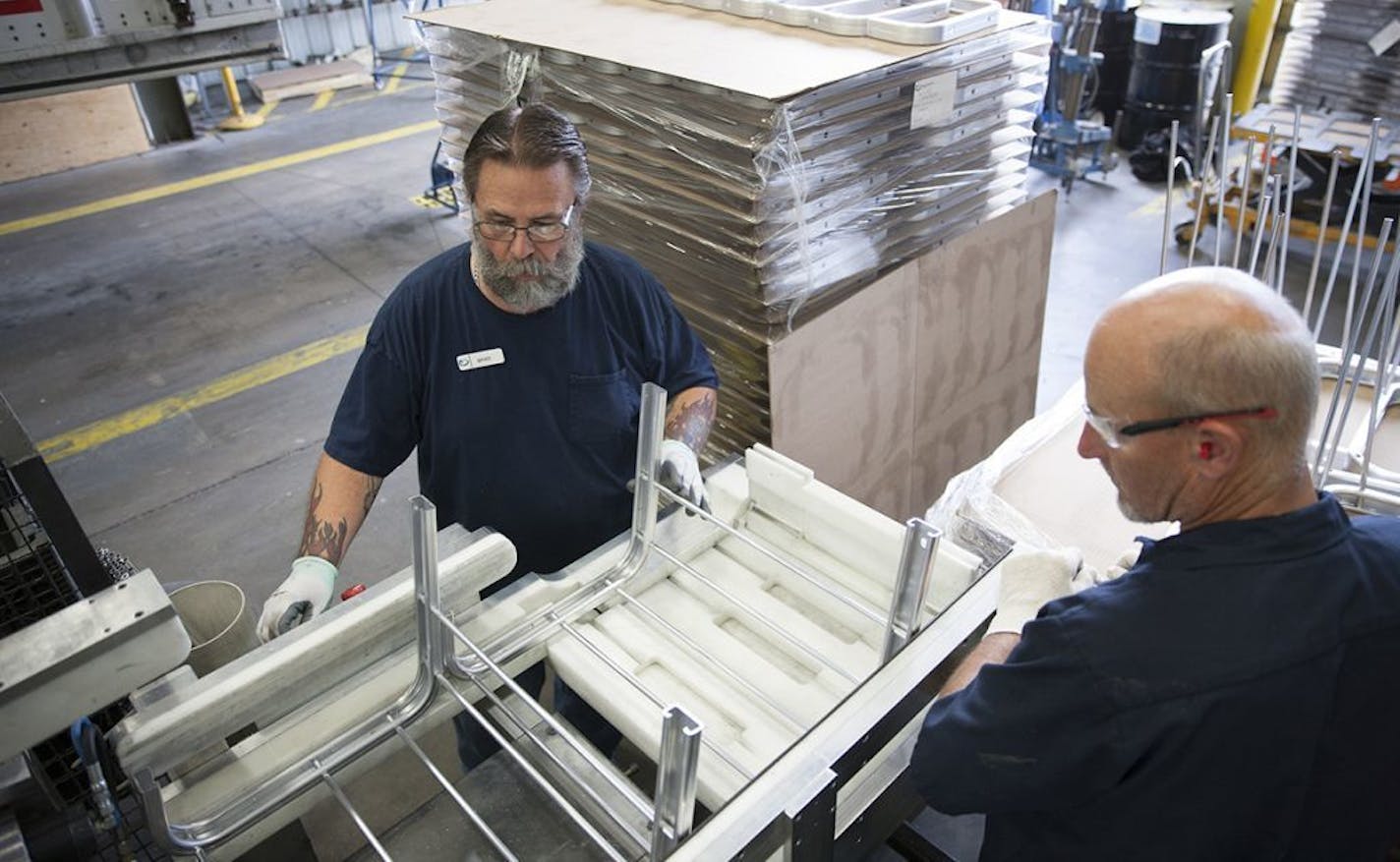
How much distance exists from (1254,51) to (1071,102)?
2017 millimetres

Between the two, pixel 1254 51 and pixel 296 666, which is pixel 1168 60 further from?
pixel 296 666

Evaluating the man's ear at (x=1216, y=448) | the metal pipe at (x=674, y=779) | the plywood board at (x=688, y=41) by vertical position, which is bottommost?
the metal pipe at (x=674, y=779)

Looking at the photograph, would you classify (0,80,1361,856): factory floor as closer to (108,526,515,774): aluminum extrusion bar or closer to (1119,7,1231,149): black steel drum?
(1119,7,1231,149): black steel drum

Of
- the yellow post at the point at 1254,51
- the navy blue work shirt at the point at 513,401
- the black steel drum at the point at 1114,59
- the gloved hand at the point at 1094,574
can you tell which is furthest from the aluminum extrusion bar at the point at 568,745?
the yellow post at the point at 1254,51

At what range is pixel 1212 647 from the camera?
108 cm

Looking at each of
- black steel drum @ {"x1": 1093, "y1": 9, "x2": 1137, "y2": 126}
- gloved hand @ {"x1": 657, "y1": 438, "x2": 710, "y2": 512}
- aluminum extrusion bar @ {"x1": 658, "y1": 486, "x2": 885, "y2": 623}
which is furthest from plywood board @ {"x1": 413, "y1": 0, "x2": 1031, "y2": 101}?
black steel drum @ {"x1": 1093, "y1": 9, "x2": 1137, "y2": 126}

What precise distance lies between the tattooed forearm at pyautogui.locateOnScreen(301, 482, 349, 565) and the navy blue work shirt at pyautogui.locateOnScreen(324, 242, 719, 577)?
0.35ft

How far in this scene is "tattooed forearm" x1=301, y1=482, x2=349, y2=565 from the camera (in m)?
1.79

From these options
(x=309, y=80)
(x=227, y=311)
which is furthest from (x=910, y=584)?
(x=309, y=80)

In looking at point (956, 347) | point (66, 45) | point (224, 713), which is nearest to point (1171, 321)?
point (224, 713)

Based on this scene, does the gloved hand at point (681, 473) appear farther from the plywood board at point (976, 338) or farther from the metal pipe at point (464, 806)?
the plywood board at point (976, 338)

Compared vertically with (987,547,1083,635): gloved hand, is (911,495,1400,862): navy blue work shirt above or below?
above

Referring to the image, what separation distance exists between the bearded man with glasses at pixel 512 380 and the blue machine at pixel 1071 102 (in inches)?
216

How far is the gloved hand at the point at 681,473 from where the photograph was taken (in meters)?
1.76
